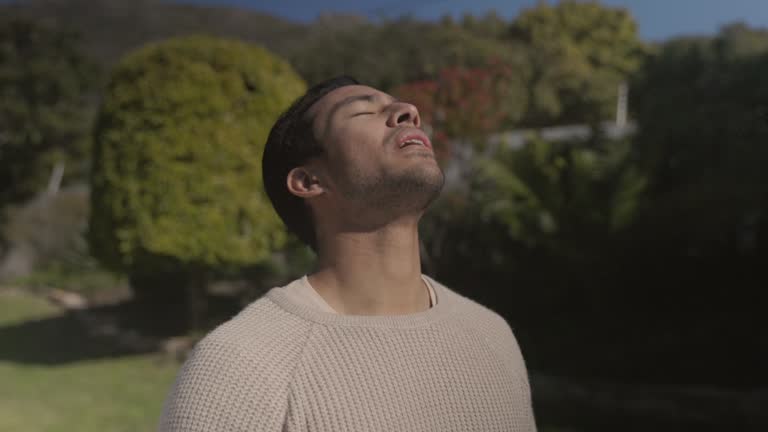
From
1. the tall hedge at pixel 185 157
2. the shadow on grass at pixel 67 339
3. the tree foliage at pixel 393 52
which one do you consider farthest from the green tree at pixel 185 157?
the tree foliage at pixel 393 52

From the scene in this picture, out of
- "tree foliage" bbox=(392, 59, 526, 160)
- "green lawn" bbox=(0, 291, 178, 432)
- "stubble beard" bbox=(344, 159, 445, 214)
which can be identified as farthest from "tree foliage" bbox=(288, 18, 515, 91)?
Result: "stubble beard" bbox=(344, 159, 445, 214)

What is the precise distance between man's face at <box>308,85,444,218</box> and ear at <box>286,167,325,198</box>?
0.03 meters

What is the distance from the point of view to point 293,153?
59.0 inches

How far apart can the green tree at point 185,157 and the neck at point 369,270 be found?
20.4 ft

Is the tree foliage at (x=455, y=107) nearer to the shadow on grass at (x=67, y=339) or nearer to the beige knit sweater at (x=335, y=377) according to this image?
the shadow on grass at (x=67, y=339)

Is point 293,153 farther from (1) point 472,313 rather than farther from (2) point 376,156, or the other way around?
(1) point 472,313

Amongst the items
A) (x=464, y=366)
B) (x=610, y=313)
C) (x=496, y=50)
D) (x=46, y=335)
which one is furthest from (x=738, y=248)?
(x=496, y=50)

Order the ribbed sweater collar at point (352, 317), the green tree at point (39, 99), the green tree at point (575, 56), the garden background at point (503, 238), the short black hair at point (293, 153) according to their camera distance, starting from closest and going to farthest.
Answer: the ribbed sweater collar at point (352, 317) < the short black hair at point (293, 153) < the garden background at point (503, 238) < the green tree at point (39, 99) < the green tree at point (575, 56)

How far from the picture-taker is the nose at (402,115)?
4.70ft

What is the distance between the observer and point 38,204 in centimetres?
1766

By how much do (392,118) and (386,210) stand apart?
0.61ft

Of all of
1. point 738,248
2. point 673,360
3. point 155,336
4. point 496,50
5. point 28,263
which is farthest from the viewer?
point 496,50

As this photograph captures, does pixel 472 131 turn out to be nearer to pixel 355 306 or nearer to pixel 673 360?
pixel 673 360

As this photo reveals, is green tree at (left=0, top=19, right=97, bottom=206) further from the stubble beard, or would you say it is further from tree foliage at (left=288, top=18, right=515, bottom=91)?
the stubble beard
